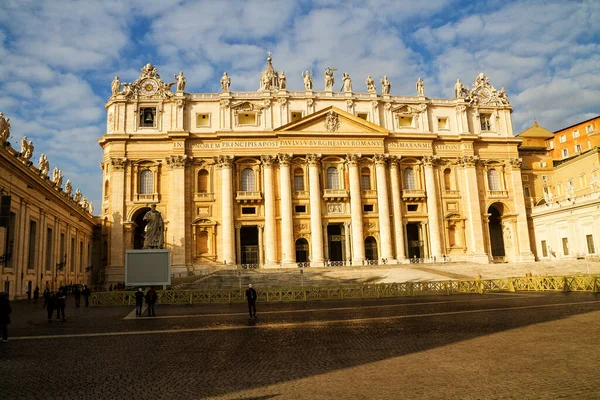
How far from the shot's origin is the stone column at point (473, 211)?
176 ft

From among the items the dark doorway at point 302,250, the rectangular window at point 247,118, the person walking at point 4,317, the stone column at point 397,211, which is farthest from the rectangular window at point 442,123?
the person walking at point 4,317

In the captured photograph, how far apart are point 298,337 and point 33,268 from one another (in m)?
28.4

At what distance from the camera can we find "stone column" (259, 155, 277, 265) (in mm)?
50219

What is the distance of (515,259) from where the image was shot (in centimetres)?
5566

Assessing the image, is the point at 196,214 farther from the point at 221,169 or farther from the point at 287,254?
the point at 287,254

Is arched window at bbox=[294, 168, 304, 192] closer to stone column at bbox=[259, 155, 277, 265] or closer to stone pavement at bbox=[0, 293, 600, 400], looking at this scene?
stone column at bbox=[259, 155, 277, 265]

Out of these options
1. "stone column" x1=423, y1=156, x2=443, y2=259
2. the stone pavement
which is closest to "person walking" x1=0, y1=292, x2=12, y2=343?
the stone pavement

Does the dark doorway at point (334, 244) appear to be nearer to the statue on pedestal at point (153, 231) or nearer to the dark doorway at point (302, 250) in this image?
the dark doorway at point (302, 250)

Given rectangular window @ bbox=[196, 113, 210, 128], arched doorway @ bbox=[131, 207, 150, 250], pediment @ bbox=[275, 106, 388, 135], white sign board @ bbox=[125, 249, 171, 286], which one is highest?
rectangular window @ bbox=[196, 113, 210, 128]

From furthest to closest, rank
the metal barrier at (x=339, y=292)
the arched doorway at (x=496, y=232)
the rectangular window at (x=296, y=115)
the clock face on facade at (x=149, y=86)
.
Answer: the arched doorway at (x=496, y=232) < the rectangular window at (x=296, y=115) < the clock face on facade at (x=149, y=86) < the metal barrier at (x=339, y=292)

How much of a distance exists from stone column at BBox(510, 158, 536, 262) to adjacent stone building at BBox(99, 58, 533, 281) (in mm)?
121

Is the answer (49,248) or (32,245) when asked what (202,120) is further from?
(32,245)

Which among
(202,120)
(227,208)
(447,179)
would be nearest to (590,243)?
(447,179)

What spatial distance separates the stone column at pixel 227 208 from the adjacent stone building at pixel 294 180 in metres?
0.13
